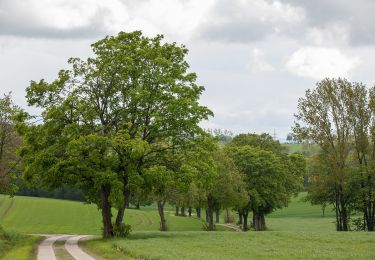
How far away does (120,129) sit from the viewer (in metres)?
43.1

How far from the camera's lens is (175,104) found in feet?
138

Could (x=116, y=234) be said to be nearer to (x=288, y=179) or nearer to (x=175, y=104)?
(x=175, y=104)

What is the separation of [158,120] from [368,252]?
1941 cm

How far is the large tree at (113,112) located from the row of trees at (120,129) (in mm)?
87

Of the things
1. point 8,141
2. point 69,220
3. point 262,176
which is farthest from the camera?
point 69,220

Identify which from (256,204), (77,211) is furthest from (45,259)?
(77,211)

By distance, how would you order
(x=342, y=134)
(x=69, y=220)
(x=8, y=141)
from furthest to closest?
(x=69, y=220) → (x=342, y=134) → (x=8, y=141)

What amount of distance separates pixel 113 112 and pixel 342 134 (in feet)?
102

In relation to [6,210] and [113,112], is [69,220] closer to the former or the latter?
[6,210]

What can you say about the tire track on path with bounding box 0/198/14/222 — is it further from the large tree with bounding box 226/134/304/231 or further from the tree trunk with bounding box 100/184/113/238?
the tree trunk with bounding box 100/184/113/238

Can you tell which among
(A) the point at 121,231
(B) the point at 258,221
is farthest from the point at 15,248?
(B) the point at 258,221

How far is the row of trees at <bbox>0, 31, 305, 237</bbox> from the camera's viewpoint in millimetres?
40781

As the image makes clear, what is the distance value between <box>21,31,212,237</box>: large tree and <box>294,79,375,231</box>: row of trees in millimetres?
21294

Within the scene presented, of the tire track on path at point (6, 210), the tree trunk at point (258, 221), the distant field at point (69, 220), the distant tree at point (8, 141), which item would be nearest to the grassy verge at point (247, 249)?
the distant tree at point (8, 141)
